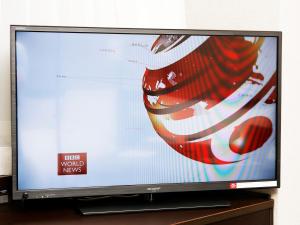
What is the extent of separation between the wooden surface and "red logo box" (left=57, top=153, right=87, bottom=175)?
0.45 ft

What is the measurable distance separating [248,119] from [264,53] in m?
0.25

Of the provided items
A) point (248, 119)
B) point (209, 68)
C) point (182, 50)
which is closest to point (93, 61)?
point (182, 50)

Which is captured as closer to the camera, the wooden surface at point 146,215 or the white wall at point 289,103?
the wooden surface at point 146,215

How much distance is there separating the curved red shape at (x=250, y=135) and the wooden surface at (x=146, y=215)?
7.9 inches

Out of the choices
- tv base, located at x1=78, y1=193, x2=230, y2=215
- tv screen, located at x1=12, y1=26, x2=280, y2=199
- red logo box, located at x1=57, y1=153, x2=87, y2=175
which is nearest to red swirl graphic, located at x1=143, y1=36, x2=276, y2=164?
tv screen, located at x1=12, y1=26, x2=280, y2=199

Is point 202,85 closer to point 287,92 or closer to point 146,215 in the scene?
point 287,92

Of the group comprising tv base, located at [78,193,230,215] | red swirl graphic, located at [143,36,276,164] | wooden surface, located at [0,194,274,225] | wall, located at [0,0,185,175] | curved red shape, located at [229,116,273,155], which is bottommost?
wooden surface, located at [0,194,274,225]

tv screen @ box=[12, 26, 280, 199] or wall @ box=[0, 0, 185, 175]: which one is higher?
wall @ box=[0, 0, 185, 175]

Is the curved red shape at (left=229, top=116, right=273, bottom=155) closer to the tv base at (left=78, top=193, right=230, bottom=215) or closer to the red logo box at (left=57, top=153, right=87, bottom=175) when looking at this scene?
the tv base at (left=78, top=193, right=230, bottom=215)

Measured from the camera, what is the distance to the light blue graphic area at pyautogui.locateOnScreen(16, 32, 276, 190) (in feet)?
4.53

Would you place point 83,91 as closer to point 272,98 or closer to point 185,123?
point 185,123

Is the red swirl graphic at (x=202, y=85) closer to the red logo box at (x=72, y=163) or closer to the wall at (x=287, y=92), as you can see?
the wall at (x=287, y=92)

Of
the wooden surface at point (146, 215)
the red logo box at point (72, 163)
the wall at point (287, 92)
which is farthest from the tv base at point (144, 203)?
the wall at point (287, 92)

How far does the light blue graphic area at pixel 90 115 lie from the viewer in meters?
1.38
